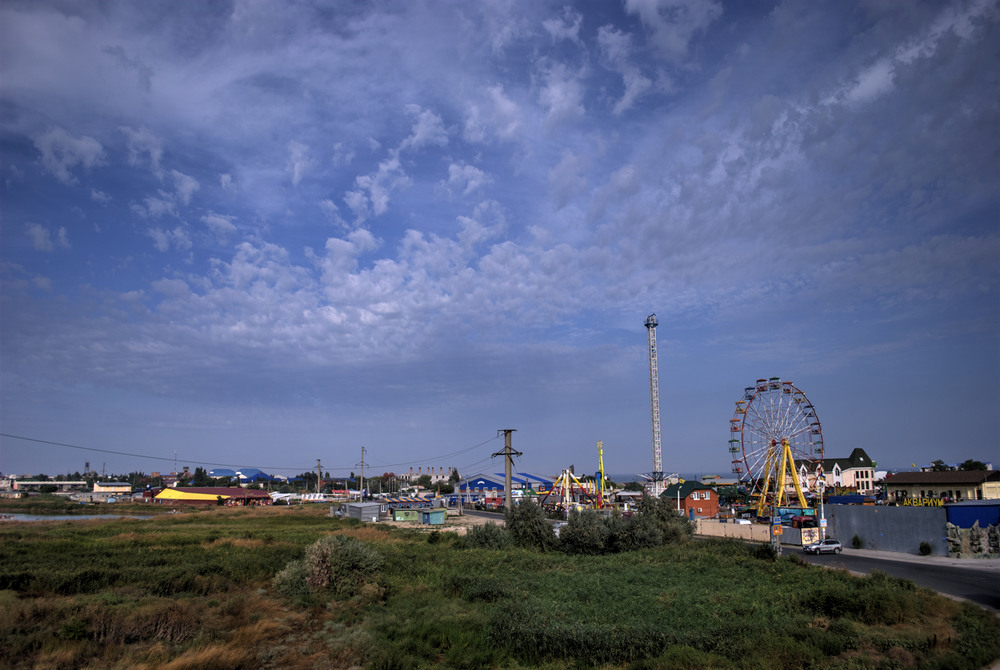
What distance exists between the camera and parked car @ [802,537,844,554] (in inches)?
1462

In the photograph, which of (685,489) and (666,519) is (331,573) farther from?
(685,489)

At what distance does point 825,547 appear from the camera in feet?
122

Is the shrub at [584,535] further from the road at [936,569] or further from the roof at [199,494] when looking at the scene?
the roof at [199,494]

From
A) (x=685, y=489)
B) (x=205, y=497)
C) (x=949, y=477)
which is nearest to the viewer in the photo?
(x=949, y=477)

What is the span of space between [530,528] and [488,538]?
8.97 ft

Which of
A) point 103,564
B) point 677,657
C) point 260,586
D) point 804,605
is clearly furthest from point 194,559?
point 804,605

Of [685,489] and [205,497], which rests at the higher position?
[685,489]

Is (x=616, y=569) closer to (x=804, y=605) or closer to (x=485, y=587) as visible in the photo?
(x=485, y=587)

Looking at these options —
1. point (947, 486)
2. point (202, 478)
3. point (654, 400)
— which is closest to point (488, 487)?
point (654, 400)

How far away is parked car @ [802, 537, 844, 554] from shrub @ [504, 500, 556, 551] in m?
16.0

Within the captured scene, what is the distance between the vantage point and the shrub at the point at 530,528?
123 feet

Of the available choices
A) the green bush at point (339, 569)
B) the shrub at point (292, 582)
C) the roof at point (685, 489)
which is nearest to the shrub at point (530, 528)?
the green bush at point (339, 569)

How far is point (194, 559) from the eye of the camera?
99.2ft

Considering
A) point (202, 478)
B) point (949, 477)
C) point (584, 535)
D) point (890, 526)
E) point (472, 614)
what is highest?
point (949, 477)
